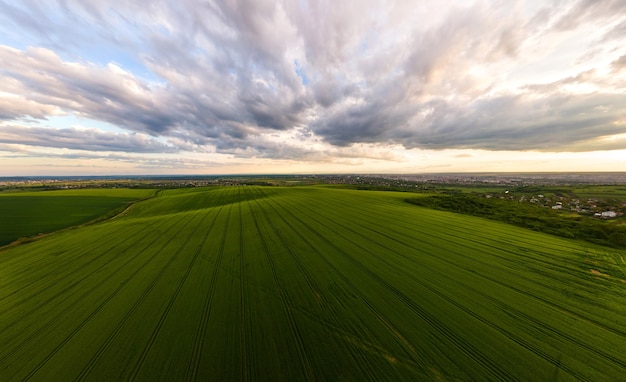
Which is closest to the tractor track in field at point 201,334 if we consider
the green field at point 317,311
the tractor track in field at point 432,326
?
the green field at point 317,311

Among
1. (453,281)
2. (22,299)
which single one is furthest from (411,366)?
(22,299)

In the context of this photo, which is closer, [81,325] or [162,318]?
[81,325]

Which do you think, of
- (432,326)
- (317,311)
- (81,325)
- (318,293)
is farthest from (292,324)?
(81,325)

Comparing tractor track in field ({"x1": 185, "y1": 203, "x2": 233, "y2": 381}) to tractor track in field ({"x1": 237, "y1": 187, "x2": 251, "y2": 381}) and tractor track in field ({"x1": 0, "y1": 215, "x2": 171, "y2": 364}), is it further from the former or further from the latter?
tractor track in field ({"x1": 0, "y1": 215, "x2": 171, "y2": 364})

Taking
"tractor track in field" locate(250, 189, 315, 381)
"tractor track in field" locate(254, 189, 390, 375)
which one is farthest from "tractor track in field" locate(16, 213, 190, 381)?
"tractor track in field" locate(254, 189, 390, 375)

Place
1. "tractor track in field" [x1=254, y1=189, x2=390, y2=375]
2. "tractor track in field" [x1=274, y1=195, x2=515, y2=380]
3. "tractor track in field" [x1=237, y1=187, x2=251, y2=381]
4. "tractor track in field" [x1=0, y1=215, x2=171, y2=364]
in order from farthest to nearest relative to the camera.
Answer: "tractor track in field" [x1=0, y1=215, x2=171, y2=364], "tractor track in field" [x1=254, y1=189, x2=390, y2=375], "tractor track in field" [x1=237, y1=187, x2=251, y2=381], "tractor track in field" [x1=274, y1=195, x2=515, y2=380]

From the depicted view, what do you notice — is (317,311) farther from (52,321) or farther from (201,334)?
(52,321)

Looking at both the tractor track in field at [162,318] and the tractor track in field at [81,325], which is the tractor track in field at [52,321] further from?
the tractor track in field at [162,318]

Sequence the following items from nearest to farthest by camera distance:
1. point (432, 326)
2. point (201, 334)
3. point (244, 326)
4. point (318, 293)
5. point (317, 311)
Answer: point (201, 334)
point (432, 326)
point (244, 326)
point (317, 311)
point (318, 293)
